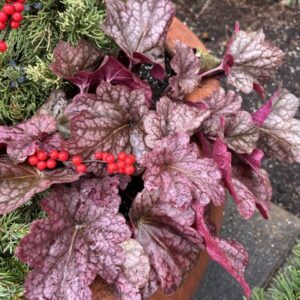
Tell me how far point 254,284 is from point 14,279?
77 cm

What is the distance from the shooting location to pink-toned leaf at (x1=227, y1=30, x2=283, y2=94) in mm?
1049

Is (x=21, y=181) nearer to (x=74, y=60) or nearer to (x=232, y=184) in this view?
(x=74, y=60)

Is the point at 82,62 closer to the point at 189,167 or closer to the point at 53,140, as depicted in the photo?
the point at 53,140

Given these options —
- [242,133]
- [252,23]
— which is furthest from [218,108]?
[252,23]

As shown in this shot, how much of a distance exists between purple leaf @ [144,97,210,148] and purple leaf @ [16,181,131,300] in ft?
0.45

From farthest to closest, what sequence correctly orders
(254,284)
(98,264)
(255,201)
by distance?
1. (254,284)
2. (255,201)
3. (98,264)

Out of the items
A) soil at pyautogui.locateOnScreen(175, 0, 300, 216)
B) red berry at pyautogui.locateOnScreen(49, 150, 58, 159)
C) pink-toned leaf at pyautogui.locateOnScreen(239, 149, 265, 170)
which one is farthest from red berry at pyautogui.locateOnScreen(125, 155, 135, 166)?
soil at pyautogui.locateOnScreen(175, 0, 300, 216)

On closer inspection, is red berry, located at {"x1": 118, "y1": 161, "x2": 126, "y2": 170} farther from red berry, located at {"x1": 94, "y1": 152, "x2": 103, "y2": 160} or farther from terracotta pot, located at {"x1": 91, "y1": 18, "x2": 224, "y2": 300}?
terracotta pot, located at {"x1": 91, "y1": 18, "x2": 224, "y2": 300}

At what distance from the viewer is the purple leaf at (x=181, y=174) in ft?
2.86

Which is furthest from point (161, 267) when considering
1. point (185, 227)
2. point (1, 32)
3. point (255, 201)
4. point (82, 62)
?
point (1, 32)

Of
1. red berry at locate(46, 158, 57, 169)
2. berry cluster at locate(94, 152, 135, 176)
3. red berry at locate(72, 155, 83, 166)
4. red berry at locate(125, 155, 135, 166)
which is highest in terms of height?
red berry at locate(125, 155, 135, 166)

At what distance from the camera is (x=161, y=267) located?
90 cm

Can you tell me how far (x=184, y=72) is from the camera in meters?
1.03

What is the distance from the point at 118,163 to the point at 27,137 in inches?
6.0
